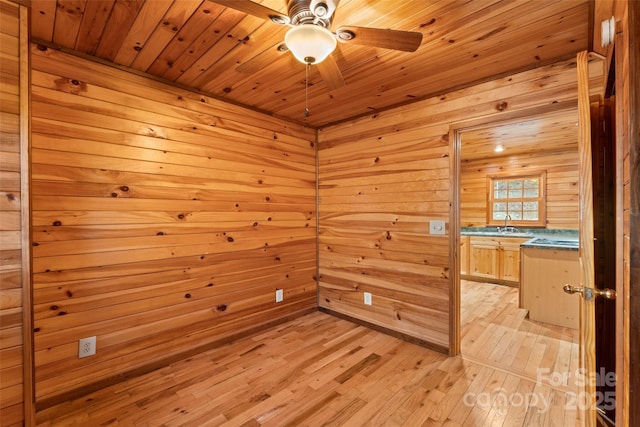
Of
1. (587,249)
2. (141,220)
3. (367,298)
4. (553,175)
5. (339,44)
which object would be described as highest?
(339,44)

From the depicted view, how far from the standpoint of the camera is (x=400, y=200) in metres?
2.78

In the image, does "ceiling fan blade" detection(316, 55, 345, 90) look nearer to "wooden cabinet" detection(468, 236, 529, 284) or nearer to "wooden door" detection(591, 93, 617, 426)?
"wooden door" detection(591, 93, 617, 426)

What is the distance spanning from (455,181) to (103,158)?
277cm

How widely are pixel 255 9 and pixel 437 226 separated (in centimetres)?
213

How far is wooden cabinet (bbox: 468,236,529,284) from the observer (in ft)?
15.6

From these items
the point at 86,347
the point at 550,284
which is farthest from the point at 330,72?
the point at 550,284

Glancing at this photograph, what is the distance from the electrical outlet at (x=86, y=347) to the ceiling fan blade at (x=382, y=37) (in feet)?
8.25

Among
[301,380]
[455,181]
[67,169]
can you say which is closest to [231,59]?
[67,169]

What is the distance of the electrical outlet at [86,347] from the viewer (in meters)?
1.92

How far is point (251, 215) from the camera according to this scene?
284 centimetres

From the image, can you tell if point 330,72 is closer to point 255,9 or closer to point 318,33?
point 318,33

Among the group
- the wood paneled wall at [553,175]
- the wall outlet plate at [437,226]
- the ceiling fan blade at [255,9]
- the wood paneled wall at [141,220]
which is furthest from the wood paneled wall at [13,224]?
the wood paneled wall at [553,175]

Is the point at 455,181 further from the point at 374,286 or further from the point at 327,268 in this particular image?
the point at 327,268

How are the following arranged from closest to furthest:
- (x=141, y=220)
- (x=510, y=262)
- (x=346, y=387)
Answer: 1. (x=346, y=387)
2. (x=141, y=220)
3. (x=510, y=262)
